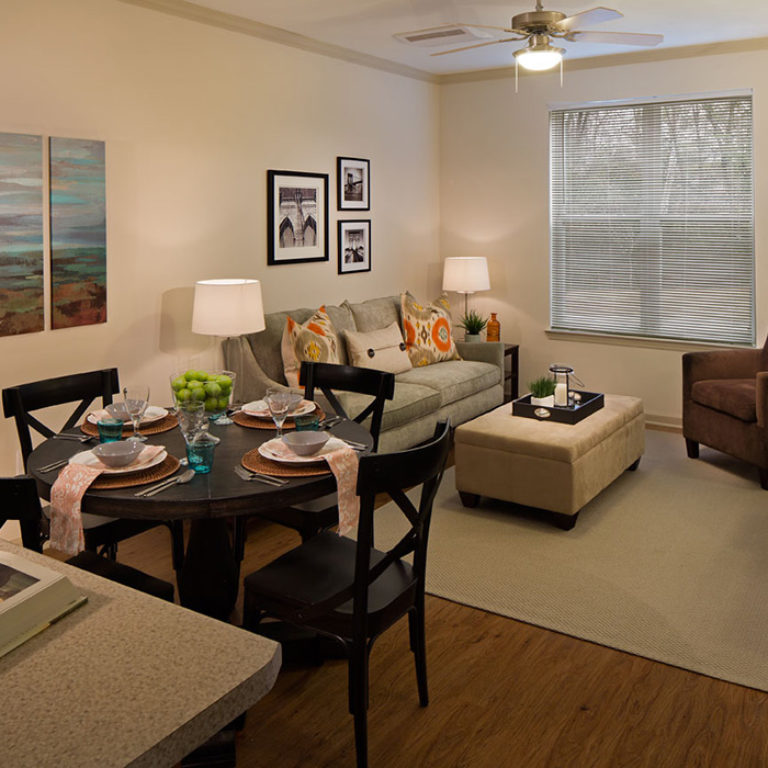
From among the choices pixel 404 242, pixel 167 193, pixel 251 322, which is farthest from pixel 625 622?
pixel 404 242

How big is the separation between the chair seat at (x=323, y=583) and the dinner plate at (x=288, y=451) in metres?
0.31

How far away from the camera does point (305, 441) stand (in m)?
2.54

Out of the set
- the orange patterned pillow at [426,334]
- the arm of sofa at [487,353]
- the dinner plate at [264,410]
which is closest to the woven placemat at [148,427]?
the dinner plate at [264,410]

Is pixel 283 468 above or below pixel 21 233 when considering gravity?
below

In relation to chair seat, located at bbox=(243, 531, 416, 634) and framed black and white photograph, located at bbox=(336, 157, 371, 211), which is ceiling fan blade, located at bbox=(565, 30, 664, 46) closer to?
framed black and white photograph, located at bbox=(336, 157, 371, 211)

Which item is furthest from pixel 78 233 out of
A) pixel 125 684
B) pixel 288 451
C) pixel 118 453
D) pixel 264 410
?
pixel 125 684

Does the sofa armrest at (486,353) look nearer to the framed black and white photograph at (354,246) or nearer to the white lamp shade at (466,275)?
the white lamp shade at (466,275)

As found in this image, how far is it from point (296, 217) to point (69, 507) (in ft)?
11.0

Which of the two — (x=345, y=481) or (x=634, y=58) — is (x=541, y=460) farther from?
(x=634, y=58)

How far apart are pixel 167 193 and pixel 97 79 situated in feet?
2.17

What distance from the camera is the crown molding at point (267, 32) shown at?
4.29 m

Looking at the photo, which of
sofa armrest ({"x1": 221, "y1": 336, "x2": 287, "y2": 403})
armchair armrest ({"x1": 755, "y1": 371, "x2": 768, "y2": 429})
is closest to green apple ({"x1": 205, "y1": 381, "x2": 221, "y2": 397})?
sofa armrest ({"x1": 221, "y1": 336, "x2": 287, "y2": 403})

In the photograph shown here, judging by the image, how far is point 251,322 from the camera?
4227 millimetres

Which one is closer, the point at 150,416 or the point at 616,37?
the point at 150,416
